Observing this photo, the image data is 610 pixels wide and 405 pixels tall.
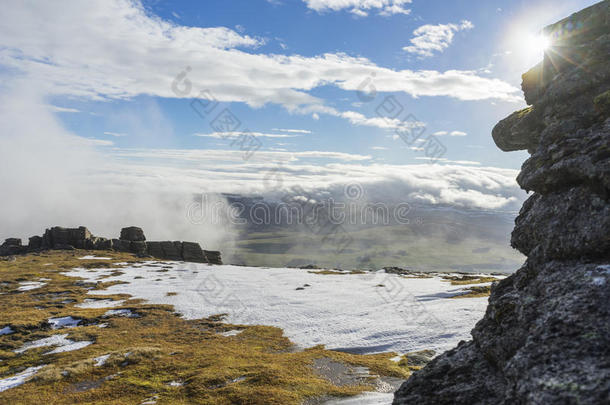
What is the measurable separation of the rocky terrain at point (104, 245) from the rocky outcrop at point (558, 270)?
497 feet

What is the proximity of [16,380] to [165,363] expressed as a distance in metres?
11.1

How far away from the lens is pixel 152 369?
1067 inches

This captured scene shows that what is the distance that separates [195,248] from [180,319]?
111 metres

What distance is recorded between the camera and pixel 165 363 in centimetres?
2842

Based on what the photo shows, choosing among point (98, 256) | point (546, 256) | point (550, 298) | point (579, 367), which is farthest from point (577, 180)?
point (98, 256)

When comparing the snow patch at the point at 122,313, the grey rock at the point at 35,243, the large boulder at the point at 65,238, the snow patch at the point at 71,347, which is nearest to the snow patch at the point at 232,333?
the snow patch at the point at 71,347

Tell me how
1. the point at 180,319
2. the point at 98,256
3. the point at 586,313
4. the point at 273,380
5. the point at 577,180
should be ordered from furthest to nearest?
the point at 98,256 → the point at 180,319 → the point at 273,380 → the point at 577,180 → the point at 586,313

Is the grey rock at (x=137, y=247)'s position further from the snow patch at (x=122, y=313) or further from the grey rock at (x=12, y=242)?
the snow patch at (x=122, y=313)

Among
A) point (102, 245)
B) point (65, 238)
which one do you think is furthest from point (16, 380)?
point (65, 238)

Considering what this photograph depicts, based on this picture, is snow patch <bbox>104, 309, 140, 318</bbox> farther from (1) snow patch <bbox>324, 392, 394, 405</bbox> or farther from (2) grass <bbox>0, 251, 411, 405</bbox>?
(1) snow patch <bbox>324, 392, 394, 405</bbox>

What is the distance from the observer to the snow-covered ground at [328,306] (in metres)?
35.8

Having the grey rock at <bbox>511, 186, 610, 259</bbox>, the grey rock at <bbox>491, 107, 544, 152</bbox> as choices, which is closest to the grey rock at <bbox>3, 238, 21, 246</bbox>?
the grey rock at <bbox>491, 107, 544, 152</bbox>

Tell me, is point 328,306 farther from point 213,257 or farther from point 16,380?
point 213,257

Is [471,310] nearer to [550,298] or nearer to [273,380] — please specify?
[273,380]
